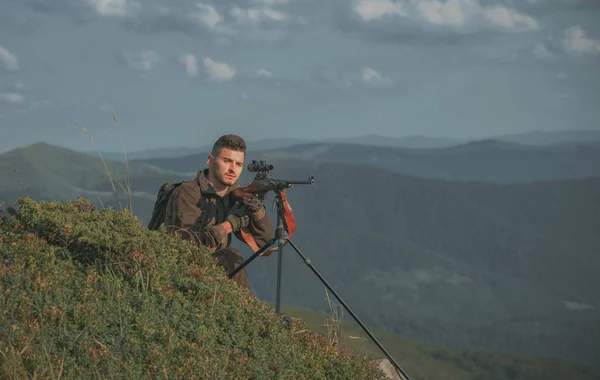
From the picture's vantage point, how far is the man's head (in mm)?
8141

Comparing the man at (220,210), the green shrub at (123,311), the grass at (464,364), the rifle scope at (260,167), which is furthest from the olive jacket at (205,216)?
the grass at (464,364)

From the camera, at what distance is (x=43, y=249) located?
6836mm

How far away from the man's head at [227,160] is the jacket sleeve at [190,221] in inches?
10.0

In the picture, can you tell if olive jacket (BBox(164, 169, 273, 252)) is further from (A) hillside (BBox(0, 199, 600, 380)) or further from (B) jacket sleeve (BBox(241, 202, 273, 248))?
(A) hillside (BBox(0, 199, 600, 380))

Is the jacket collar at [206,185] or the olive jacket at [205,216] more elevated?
the jacket collar at [206,185]

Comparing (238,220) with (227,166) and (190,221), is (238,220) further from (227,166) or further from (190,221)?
(227,166)

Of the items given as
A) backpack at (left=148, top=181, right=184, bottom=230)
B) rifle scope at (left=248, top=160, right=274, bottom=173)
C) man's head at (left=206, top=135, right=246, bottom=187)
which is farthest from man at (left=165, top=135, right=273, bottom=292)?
rifle scope at (left=248, top=160, right=274, bottom=173)

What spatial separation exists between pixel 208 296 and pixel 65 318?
4.24 feet

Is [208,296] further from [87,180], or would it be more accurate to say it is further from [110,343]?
[87,180]

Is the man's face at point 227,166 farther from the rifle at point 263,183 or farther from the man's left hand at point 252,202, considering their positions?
the man's left hand at point 252,202

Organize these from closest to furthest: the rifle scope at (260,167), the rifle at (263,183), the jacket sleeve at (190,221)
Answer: the rifle at (263,183)
the rifle scope at (260,167)
the jacket sleeve at (190,221)

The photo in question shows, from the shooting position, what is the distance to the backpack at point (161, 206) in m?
8.34

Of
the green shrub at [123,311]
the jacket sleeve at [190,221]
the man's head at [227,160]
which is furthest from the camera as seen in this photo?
the man's head at [227,160]

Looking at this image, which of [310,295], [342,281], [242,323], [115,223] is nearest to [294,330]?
[242,323]
